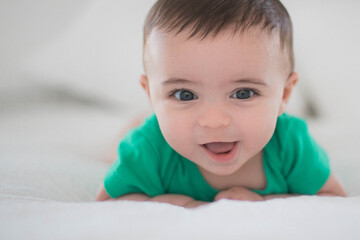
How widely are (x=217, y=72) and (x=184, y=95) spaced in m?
0.10

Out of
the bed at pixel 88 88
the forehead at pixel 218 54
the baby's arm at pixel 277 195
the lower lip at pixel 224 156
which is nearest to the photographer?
the forehead at pixel 218 54

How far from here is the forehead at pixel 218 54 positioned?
76cm

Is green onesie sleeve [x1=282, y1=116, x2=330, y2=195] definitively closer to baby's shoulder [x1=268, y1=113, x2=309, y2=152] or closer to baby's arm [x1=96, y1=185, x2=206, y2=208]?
baby's shoulder [x1=268, y1=113, x2=309, y2=152]

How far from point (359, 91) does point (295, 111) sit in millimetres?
267

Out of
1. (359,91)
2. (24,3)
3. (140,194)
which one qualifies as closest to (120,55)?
(24,3)

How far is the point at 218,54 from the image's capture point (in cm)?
76

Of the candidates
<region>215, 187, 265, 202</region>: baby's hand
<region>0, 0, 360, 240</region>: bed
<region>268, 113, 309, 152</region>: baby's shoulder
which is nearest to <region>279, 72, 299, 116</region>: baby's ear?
<region>268, 113, 309, 152</region>: baby's shoulder

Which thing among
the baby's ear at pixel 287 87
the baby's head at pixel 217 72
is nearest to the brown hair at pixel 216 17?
the baby's head at pixel 217 72

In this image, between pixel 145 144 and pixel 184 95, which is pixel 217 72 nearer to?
pixel 184 95

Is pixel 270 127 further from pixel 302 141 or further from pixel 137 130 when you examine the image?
pixel 137 130

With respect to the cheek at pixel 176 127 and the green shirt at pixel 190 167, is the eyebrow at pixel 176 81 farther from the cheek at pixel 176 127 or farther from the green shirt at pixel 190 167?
the green shirt at pixel 190 167

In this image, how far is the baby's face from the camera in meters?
0.77

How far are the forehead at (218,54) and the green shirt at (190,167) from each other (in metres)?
0.27

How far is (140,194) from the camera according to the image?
1.03 m
